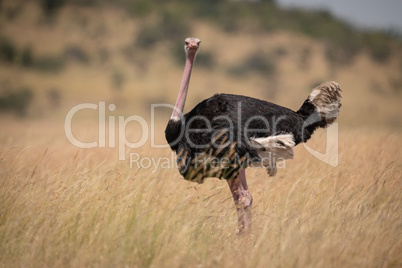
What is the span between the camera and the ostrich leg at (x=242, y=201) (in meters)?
4.53

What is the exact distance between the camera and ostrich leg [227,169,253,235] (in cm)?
453

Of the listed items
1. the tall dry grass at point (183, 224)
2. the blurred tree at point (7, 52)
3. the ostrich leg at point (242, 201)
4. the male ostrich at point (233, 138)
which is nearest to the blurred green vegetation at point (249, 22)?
the blurred tree at point (7, 52)

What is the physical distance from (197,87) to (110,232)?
24.2m

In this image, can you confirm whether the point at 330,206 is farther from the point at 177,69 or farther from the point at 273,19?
the point at 273,19

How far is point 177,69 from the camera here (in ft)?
99.8

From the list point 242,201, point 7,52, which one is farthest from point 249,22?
point 242,201

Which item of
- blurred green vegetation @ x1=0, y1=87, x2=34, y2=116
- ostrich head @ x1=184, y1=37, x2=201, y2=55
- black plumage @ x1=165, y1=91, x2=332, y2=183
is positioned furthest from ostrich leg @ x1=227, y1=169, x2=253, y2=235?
blurred green vegetation @ x1=0, y1=87, x2=34, y2=116

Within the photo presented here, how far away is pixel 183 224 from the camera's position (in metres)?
4.10

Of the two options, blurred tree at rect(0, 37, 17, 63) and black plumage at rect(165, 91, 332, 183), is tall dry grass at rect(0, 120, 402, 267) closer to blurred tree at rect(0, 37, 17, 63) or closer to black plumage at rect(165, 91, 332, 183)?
black plumage at rect(165, 91, 332, 183)

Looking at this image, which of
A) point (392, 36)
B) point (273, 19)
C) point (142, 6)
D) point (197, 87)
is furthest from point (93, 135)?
point (392, 36)

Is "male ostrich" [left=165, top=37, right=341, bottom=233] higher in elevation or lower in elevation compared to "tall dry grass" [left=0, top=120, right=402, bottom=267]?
higher

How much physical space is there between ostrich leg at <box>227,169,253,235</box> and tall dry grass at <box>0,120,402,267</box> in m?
0.09

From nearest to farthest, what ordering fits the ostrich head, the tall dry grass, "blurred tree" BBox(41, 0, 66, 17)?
the tall dry grass → the ostrich head → "blurred tree" BBox(41, 0, 66, 17)

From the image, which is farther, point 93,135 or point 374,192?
point 93,135
